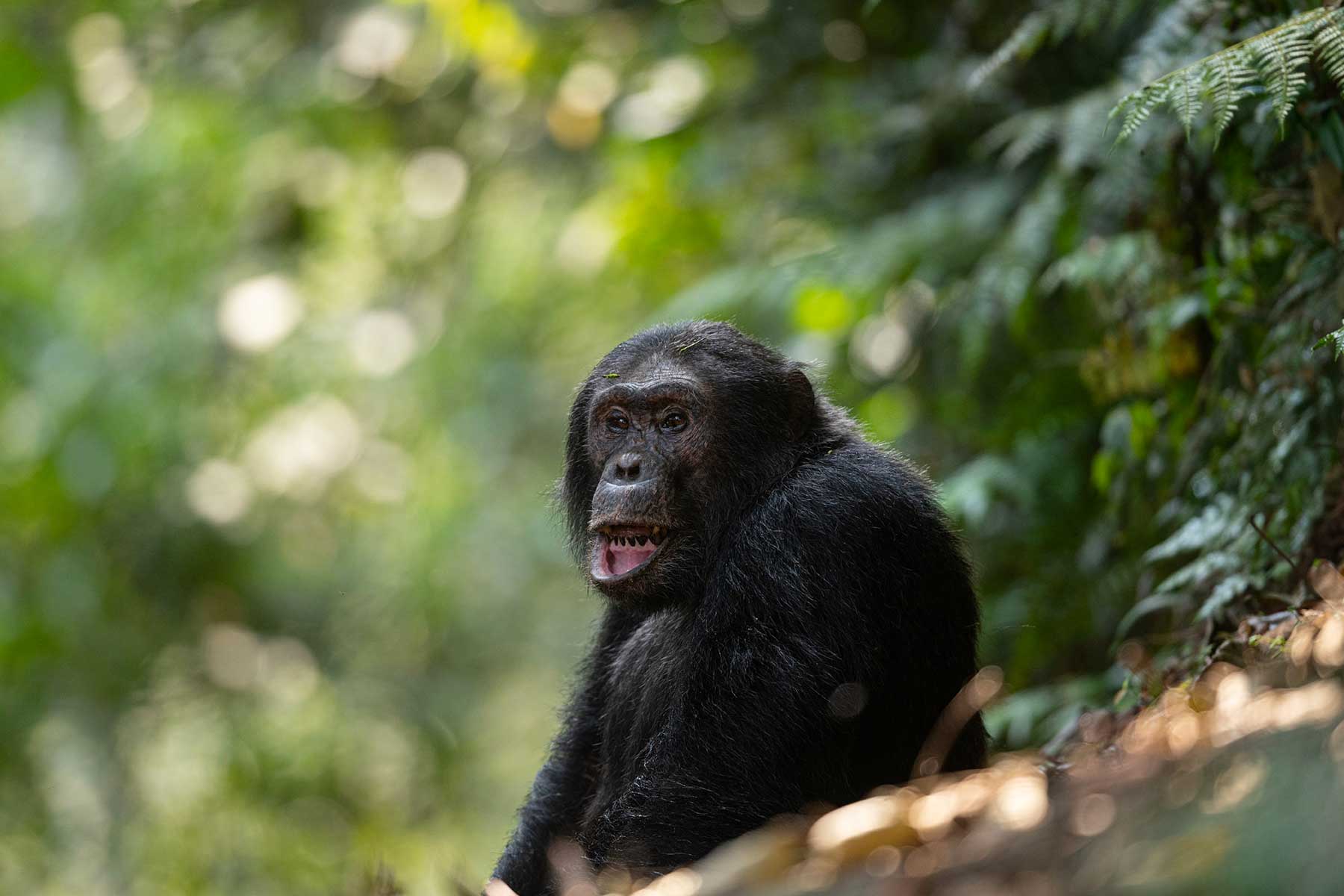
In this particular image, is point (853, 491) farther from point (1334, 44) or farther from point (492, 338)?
point (492, 338)

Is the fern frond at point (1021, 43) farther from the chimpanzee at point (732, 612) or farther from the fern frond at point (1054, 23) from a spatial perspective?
the chimpanzee at point (732, 612)

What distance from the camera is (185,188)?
43.2ft

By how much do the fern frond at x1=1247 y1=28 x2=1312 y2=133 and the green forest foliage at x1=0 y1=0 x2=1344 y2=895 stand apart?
0.24 feet

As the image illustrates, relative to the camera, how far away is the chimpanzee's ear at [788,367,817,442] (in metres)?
5.12

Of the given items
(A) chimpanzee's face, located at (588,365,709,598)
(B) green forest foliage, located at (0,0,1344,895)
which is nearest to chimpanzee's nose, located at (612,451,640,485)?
(A) chimpanzee's face, located at (588,365,709,598)

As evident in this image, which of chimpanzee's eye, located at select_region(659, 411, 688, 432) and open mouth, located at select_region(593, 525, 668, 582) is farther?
chimpanzee's eye, located at select_region(659, 411, 688, 432)

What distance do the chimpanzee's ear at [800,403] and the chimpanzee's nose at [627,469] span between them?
0.60 metres

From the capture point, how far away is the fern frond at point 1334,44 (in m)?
3.97

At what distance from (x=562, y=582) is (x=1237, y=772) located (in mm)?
14564

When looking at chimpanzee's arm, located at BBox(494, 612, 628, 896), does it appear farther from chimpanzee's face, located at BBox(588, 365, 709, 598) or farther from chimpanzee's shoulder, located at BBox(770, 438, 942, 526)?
chimpanzee's shoulder, located at BBox(770, 438, 942, 526)

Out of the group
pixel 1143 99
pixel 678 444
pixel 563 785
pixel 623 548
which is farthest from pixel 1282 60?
pixel 563 785

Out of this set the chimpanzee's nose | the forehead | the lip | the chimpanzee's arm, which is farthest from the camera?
the chimpanzee's arm

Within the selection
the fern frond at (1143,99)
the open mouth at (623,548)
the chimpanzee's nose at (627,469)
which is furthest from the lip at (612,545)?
the fern frond at (1143,99)

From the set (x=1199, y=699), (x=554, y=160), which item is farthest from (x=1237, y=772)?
(x=554, y=160)
